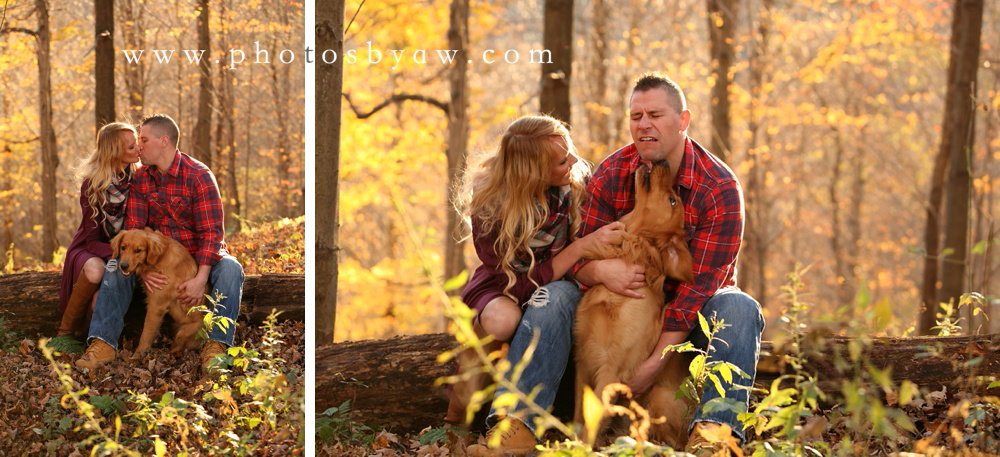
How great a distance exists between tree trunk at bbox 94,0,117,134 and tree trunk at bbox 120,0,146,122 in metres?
0.07

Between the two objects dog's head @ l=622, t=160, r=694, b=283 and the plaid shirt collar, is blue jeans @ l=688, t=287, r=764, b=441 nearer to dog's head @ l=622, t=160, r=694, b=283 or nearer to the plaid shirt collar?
dog's head @ l=622, t=160, r=694, b=283

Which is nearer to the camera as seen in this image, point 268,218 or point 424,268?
point 424,268

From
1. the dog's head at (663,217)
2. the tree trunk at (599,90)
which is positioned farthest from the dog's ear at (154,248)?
the tree trunk at (599,90)

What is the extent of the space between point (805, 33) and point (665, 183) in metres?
14.0

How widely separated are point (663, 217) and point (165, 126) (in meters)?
2.29

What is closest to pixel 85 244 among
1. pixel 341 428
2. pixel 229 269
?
pixel 229 269

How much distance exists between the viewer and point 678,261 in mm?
3545

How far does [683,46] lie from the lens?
1600cm

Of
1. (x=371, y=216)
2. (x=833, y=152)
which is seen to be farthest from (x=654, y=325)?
(x=833, y=152)

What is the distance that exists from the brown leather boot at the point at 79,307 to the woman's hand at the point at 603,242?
2.31 meters

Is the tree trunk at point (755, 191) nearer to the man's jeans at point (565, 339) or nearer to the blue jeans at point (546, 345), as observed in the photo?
the man's jeans at point (565, 339)

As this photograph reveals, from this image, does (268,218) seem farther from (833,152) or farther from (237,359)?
(833,152)

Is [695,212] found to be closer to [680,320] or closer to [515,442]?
[680,320]

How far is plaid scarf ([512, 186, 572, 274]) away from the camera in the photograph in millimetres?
3732
